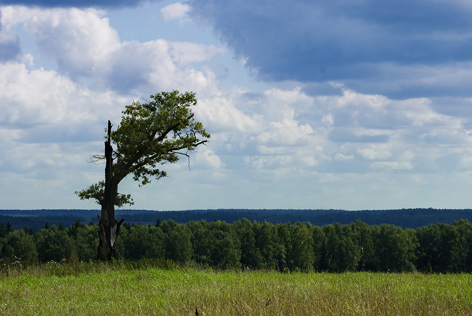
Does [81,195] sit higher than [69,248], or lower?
higher

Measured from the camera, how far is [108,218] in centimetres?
2503

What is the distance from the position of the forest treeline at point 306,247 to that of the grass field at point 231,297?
81.7 metres

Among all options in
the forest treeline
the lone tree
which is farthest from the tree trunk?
the forest treeline

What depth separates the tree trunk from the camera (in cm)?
2469

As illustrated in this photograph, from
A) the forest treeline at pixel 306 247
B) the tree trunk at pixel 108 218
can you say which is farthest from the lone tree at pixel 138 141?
the forest treeline at pixel 306 247

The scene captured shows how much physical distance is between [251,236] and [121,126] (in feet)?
282

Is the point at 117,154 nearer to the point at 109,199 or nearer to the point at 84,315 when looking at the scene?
the point at 109,199

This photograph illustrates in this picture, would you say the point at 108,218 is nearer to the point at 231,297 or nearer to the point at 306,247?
the point at 231,297

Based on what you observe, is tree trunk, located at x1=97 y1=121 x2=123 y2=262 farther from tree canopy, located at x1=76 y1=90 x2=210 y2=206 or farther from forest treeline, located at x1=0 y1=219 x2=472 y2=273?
forest treeline, located at x1=0 y1=219 x2=472 y2=273

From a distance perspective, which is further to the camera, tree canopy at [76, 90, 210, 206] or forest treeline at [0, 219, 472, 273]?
forest treeline at [0, 219, 472, 273]

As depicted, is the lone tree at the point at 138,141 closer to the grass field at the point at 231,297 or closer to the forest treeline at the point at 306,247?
the grass field at the point at 231,297

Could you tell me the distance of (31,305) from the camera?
37.2 ft

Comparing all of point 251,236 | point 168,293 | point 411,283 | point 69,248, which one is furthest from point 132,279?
point 69,248

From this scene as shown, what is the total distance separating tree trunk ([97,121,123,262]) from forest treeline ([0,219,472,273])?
71.3 meters
